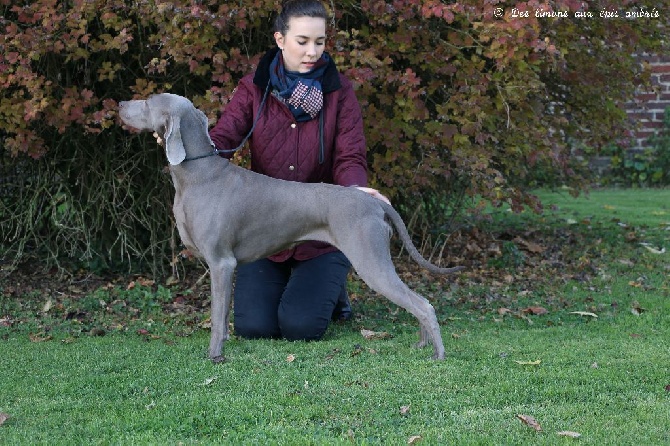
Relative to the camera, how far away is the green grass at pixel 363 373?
3.47m

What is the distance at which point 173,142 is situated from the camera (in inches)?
176

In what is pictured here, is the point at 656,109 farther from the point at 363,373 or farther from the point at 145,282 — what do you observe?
the point at 363,373

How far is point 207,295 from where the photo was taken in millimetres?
6574

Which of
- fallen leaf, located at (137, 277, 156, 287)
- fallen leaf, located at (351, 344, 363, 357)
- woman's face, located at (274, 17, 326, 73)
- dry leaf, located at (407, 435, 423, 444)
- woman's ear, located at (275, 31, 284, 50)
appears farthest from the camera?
fallen leaf, located at (137, 277, 156, 287)

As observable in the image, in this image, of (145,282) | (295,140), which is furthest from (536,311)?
(145,282)

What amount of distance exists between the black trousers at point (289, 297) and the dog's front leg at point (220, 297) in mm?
637

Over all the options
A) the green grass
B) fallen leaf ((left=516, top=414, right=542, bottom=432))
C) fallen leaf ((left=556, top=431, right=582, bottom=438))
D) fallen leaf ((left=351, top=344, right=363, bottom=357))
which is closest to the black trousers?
the green grass

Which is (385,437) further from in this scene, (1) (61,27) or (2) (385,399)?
(1) (61,27)

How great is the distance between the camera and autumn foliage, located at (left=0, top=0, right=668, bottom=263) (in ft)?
18.9

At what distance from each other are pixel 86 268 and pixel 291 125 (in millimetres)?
2858

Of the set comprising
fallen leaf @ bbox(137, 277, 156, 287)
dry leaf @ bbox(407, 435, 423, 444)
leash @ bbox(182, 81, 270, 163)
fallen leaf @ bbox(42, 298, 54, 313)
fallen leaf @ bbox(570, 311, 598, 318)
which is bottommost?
fallen leaf @ bbox(137, 277, 156, 287)

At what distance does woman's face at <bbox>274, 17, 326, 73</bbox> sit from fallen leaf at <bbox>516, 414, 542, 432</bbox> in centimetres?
227

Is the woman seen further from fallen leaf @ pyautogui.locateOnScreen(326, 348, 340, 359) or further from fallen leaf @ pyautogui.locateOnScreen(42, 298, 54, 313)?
fallen leaf @ pyautogui.locateOnScreen(42, 298, 54, 313)

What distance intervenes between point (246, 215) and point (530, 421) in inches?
70.9
